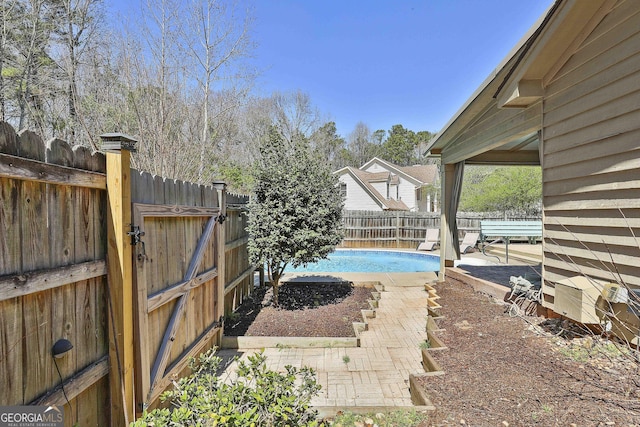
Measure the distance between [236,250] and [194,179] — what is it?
3171mm

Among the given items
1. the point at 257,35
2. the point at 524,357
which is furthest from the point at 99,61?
the point at 524,357

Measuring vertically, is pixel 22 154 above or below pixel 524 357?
above

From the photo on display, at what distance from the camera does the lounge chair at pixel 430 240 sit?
49.4 feet

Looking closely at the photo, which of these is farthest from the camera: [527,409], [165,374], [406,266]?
[406,266]

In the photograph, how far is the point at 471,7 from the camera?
365 inches

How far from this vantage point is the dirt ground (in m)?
2.33

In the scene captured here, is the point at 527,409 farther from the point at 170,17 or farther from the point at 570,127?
the point at 170,17

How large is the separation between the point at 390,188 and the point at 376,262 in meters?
10.9

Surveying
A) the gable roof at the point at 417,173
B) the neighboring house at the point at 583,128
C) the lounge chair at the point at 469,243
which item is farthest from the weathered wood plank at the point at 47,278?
the gable roof at the point at 417,173

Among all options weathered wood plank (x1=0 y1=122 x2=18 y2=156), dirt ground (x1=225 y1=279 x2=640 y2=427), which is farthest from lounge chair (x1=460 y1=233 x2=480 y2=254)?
weathered wood plank (x1=0 y1=122 x2=18 y2=156)

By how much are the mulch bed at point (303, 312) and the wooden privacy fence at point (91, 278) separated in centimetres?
165

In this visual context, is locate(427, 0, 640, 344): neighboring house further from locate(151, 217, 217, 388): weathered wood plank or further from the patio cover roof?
locate(151, 217, 217, 388): weathered wood plank

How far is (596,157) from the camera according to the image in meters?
3.38

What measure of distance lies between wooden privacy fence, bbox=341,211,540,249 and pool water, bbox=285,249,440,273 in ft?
4.03
